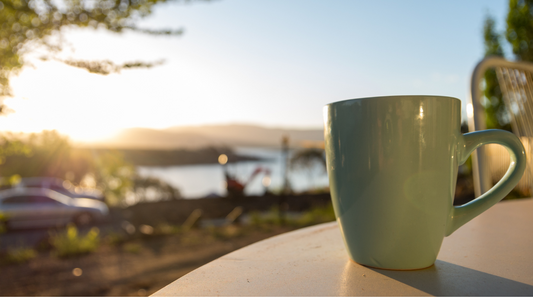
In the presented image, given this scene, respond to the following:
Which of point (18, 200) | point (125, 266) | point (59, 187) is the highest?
point (18, 200)

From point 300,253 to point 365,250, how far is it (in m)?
0.10

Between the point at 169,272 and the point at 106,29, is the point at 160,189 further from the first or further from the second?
the point at 106,29

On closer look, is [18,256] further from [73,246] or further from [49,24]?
[49,24]

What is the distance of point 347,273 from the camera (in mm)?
432

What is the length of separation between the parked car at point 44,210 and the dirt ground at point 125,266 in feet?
9.09

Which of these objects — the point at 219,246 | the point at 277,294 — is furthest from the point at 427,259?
the point at 219,246

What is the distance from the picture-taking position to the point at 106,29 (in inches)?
78.0

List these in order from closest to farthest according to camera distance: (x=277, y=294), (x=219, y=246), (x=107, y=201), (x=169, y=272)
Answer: (x=277, y=294), (x=169, y=272), (x=219, y=246), (x=107, y=201)

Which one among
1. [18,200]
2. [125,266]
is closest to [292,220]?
[125,266]

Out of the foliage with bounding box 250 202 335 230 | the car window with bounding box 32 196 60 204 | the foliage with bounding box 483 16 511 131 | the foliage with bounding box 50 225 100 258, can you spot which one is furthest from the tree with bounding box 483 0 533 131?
the car window with bounding box 32 196 60 204

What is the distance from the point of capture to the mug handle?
0.46 m

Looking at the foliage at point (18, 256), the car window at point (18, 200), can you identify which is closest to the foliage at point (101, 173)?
the car window at point (18, 200)

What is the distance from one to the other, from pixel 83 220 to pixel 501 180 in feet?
28.8

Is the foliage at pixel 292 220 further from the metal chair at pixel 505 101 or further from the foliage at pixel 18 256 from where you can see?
the metal chair at pixel 505 101
